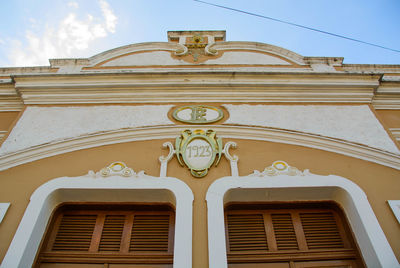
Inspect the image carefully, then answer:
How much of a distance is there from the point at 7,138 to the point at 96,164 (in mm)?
1561

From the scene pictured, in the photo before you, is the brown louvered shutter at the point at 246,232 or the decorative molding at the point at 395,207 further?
the brown louvered shutter at the point at 246,232

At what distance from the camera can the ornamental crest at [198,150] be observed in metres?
4.14

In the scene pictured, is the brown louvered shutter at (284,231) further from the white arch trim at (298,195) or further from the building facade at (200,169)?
the white arch trim at (298,195)

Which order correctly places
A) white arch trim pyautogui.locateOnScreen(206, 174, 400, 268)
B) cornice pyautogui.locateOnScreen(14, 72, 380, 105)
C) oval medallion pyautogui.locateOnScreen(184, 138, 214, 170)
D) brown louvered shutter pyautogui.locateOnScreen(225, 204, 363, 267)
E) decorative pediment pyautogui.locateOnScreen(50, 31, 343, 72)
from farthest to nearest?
decorative pediment pyautogui.locateOnScreen(50, 31, 343, 72) < cornice pyautogui.locateOnScreen(14, 72, 380, 105) < oval medallion pyautogui.locateOnScreen(184, 138, 214, 170) < brown louvered shutter pyautogui.locateOnScreen(225, 204, 363, 267) < white arch trim pyautogui.locateOnScreen(206, 174, 400, 268)

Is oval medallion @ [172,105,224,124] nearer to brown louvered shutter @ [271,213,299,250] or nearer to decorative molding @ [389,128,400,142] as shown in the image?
brown louvered shutter @ [271,213,299,250]

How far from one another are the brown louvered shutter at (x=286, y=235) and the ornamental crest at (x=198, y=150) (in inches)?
25.5

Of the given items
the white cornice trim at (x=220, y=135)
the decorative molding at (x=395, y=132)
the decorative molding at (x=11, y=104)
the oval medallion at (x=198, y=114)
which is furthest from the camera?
the decorative molding at (x=11, y=104)

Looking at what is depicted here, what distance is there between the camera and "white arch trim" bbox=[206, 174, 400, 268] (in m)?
3.45

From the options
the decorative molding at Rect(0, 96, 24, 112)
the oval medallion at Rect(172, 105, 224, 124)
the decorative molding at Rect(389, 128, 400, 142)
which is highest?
the decorative molding at Rect(0, 96, 24, 112)

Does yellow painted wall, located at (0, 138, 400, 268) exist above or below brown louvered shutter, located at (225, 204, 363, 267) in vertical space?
above

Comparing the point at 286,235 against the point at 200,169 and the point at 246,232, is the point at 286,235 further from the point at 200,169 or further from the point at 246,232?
the point at 200,169

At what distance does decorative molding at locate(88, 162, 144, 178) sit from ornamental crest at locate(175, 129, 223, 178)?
632 mm

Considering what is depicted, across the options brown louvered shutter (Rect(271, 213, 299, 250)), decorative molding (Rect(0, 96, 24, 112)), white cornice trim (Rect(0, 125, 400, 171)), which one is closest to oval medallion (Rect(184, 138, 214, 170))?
white cornice trim (Rect(0, 125, 400, 171))

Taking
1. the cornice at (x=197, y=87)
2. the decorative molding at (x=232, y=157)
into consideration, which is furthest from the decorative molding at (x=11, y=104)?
the decorative molding at (x=232, y=157)
